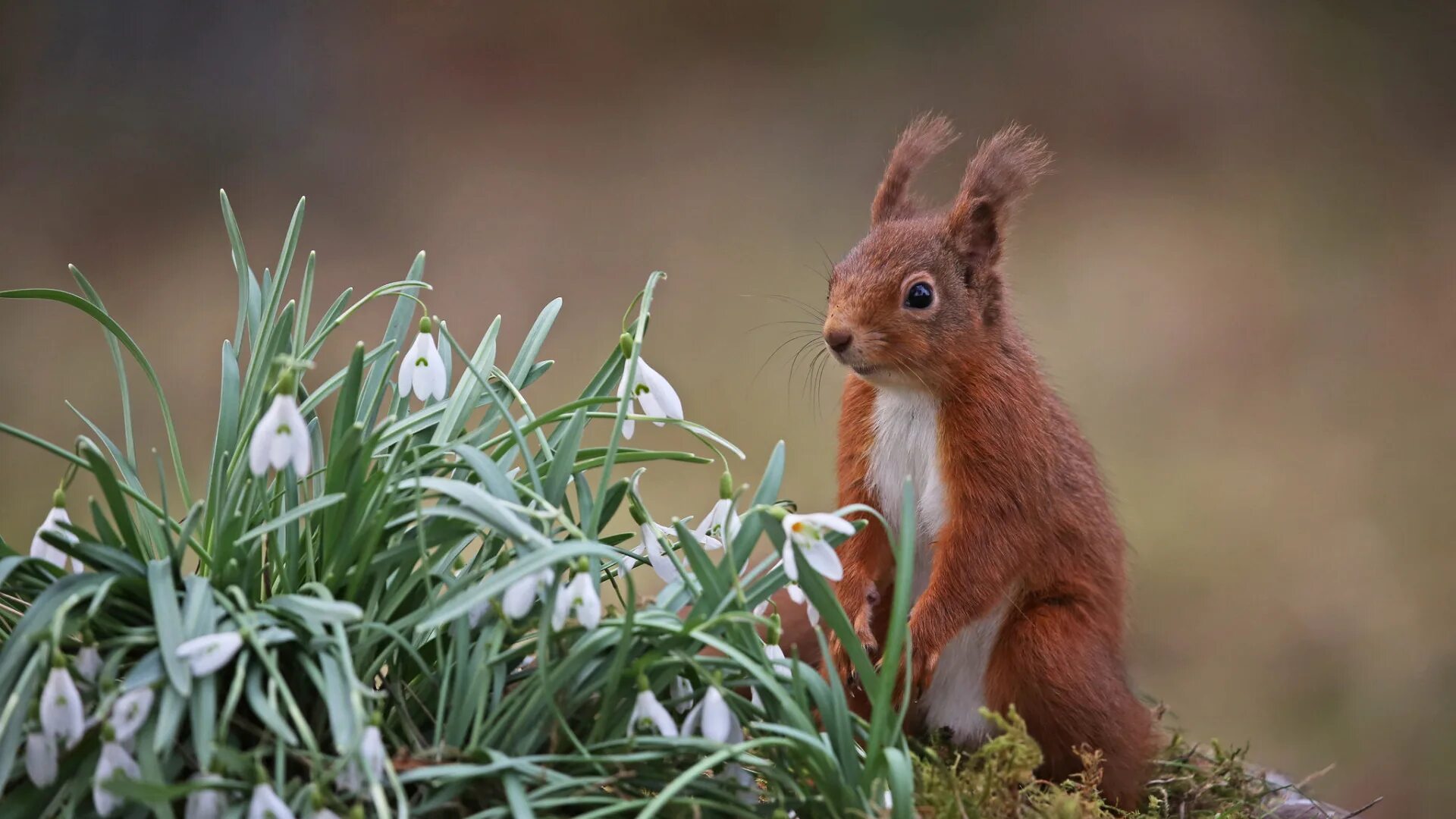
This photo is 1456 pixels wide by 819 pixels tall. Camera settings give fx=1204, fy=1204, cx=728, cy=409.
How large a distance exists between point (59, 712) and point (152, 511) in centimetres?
32

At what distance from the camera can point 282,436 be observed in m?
1.05

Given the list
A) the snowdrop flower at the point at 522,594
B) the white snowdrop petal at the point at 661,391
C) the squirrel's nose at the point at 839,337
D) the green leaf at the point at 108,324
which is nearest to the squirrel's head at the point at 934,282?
the squirrel's nose at the point at 839,337

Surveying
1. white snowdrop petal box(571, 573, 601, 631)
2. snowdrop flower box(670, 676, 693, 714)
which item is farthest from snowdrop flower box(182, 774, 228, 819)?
snowdrop flower box(670, 676, 693, 714)

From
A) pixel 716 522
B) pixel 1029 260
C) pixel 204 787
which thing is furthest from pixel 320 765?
pixel 1029 260

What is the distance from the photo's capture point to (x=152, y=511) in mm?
1285

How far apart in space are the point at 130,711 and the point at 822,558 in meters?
0.63

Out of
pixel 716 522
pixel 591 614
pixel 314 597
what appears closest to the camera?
pixel 591 614

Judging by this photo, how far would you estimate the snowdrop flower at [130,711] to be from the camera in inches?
40.6

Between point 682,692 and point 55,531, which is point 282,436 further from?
point 682,692

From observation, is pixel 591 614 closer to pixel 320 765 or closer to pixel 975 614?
pixel 320 765

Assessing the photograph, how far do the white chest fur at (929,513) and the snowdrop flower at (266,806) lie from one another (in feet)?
2.94

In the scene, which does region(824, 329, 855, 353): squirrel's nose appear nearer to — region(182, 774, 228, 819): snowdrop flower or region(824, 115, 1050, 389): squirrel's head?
region(824, 115, 1050, 389): squirrel's head

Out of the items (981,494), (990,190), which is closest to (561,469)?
(981,494)

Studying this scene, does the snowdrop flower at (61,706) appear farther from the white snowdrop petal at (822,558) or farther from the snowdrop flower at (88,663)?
the white snowdrop petal at (822,558)
